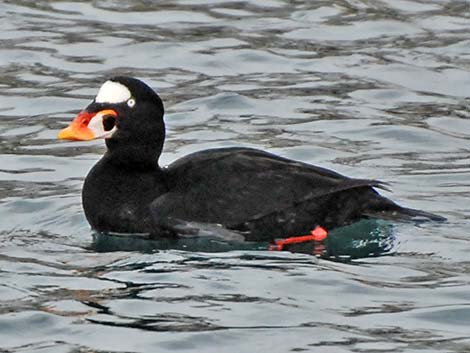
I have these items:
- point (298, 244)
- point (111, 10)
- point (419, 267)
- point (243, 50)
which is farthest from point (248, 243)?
point (111, 10)

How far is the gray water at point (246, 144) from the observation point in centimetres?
796

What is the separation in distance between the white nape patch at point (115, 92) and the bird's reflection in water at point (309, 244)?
76cm

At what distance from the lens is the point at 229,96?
41.9 ft

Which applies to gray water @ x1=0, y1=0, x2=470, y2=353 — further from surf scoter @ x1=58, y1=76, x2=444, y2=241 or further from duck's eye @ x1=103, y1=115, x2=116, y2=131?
duck's eye @ x1=103, y1=115, x2=116, y2=131

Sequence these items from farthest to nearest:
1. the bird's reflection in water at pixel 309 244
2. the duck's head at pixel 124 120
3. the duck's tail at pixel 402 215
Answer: the duck's head at pixel 124 120
the duck's tail at pixel 402 215
the bird's reflection in water at pixel 309 244

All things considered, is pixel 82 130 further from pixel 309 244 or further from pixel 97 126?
pixel 309 244

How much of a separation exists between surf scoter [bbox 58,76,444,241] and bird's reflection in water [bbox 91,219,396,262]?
2.2 inches

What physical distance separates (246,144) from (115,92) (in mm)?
2093

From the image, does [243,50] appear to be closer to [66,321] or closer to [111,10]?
[111,10]

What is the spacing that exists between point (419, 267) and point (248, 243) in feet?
3.31

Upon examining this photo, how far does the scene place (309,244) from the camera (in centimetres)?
949

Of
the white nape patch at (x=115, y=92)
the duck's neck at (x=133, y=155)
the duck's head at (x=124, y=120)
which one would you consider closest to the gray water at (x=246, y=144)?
the duck's neck at (x=133, y=155)

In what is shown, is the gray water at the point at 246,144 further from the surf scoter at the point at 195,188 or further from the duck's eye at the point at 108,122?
the duck's eye at the point at 108,122

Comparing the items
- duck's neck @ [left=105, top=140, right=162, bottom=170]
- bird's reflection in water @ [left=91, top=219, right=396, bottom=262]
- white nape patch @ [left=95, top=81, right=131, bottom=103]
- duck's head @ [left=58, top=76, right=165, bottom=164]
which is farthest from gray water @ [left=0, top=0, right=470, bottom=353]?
white nape patch @ [left=95, top=81, right=131, bottom=103]
